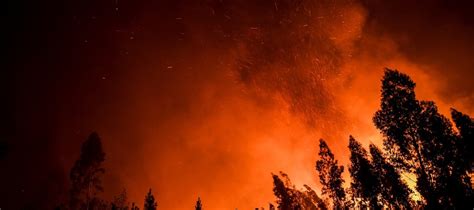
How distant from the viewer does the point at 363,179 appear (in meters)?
38.1

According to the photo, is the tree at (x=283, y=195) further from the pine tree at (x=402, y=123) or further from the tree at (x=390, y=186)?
the pine tree at (x=402, y=123)

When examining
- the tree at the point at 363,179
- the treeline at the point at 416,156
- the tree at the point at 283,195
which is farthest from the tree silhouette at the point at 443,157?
the tree at the point at 283,195

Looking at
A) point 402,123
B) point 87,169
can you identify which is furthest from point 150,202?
point 402,123

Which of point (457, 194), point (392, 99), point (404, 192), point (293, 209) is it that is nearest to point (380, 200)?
point (404, 192)

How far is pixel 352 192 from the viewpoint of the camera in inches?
1550

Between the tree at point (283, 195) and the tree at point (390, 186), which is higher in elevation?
the tree at point (283, 195)

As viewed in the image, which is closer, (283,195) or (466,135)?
(466,135)

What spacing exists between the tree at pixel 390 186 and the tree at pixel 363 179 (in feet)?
2.24

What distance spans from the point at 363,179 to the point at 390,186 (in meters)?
3.18

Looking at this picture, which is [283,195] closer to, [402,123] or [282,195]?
[282,195]

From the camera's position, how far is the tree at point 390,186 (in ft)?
122

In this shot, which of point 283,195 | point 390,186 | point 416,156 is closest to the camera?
point 416,156

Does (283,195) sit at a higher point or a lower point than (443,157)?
higher

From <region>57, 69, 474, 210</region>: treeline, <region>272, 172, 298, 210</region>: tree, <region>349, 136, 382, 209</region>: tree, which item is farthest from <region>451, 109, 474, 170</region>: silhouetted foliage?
<region>272, 172, 298, 210</region>: tree
